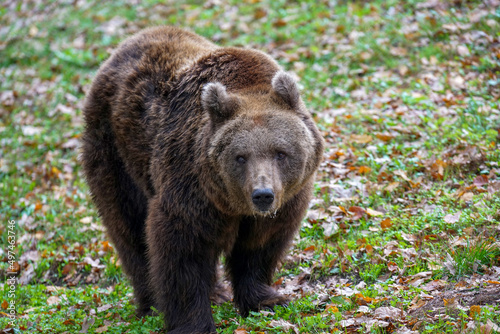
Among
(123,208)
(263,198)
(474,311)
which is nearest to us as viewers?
(474,311)

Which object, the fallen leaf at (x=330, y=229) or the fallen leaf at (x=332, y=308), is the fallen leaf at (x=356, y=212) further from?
the fallen leaf at (x=332, y=308)

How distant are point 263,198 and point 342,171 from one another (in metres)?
3.52

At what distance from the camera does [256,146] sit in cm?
516

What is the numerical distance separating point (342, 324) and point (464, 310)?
3.36 feet

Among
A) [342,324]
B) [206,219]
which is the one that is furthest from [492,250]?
[206,219]

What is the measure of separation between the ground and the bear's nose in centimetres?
115

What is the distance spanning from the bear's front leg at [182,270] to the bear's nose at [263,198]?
2.54 ft

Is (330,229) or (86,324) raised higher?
(330,229)

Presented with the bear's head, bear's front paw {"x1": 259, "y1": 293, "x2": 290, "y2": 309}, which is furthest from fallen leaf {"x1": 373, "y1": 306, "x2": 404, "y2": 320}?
the bear's head

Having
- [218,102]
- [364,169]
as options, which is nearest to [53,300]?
[218,102]

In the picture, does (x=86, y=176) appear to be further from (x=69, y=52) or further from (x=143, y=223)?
(x=69, y=52)

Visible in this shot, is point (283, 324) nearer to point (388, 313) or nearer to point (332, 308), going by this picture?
point (332, 308)

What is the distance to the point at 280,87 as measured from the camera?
17.9ft

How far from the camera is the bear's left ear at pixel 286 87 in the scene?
5430mm
